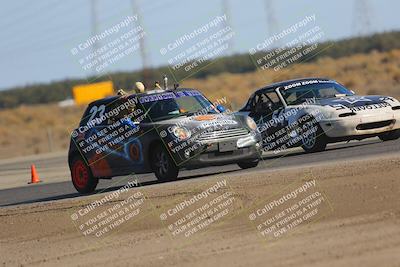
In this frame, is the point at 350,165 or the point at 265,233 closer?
the point at 265,233

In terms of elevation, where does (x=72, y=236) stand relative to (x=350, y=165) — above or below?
above

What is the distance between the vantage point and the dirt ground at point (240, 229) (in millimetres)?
8305

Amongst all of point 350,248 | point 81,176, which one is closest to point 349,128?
point 81,176

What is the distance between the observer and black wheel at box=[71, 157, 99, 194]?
16.2 m

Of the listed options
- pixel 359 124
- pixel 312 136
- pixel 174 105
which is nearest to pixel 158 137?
pixel 174 105

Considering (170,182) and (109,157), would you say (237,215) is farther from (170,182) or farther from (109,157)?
(109,157)

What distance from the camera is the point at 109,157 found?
15.7 metres

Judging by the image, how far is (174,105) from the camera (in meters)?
15.6

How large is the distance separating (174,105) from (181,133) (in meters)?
1.10

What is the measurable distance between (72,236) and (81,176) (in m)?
5.29

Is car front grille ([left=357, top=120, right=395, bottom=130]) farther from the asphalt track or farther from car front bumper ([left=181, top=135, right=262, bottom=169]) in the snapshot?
car front bumper ([left=181, top=135, right=262, bottom=169])

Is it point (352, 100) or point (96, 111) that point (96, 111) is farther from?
point (352, 100)

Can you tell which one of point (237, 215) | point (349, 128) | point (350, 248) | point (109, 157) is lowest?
point (349, 128)

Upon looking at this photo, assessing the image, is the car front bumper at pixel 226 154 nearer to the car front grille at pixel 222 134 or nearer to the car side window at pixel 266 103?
the car front grille at pixel 222 134
